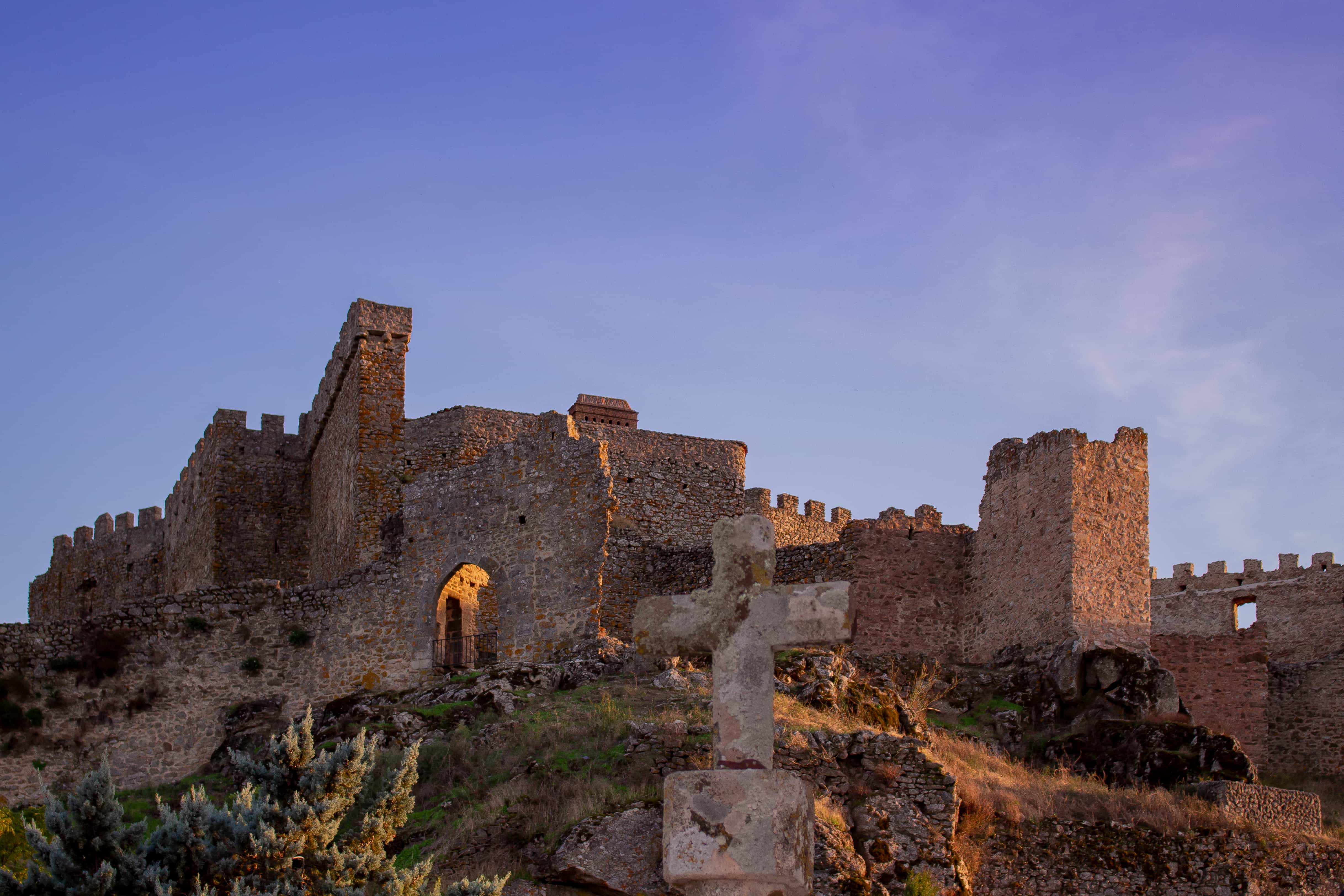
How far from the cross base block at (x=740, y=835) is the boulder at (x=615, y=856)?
25.2 feet

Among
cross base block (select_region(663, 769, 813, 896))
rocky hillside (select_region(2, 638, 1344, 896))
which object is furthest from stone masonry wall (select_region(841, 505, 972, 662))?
cross base block (select_region(663, 769, 813, 896))

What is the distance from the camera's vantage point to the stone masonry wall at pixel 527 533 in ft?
83.7

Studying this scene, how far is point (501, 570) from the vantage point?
86.0 feet

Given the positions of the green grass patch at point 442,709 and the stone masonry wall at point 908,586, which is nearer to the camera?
the green grass patch at point 442,709

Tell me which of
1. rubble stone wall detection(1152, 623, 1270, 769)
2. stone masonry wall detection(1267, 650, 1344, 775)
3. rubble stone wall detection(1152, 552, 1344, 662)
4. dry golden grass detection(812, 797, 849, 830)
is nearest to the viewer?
dry golden grass detection(812, 797, 849, 830)

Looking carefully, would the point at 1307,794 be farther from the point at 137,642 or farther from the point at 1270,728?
the point at 137,642

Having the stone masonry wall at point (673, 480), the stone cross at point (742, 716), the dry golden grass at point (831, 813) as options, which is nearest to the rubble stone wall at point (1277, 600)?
the stone masonry wall at point (673, 480)

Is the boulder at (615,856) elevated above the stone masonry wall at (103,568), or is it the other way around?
the stone masonry wall at (103,568)

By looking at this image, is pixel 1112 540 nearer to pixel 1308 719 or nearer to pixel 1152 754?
pixel 1152 754

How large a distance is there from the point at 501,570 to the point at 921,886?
Answer: 10.5 meters

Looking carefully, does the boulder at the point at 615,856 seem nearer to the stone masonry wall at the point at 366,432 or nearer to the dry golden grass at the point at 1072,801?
the dry golden grass at the point at 1072,801

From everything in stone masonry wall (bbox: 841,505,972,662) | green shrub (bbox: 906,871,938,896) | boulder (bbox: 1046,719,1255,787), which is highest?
stone masonry wall (bbox: 841,505,972,662)

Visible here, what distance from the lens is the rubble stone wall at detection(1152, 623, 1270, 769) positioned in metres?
28.8

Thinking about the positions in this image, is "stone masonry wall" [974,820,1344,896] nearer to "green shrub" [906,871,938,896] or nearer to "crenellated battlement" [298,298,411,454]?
"green shrub" [906,871,938,896]
